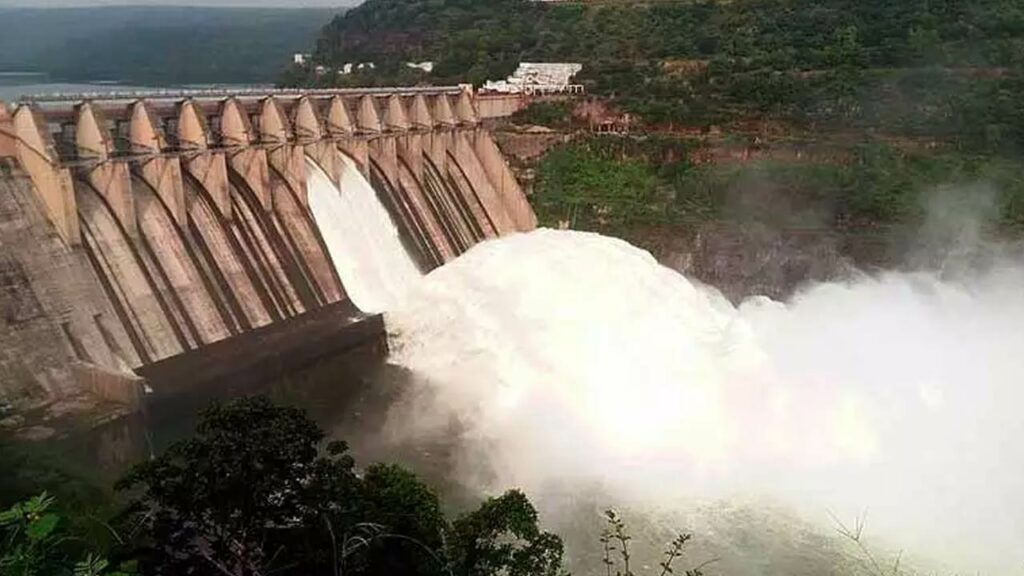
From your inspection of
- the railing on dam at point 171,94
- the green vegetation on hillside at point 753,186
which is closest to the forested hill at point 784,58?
the green vegetation on hillside at point 753,186

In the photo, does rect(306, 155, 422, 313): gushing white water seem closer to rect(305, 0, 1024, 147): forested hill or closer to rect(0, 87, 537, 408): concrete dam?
rect(0, 87, 537, 408): concrete dam

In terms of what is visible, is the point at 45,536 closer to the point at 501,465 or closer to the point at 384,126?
the point at 501,465

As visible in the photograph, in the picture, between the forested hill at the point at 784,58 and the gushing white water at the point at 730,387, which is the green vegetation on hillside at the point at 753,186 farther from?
the gushing white water at the point at 730,387

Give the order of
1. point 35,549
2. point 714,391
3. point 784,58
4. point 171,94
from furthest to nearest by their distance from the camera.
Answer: point 784,58 < point 171,94 < point 714,391 < point 35,549

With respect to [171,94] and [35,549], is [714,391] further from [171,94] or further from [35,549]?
[35,549]

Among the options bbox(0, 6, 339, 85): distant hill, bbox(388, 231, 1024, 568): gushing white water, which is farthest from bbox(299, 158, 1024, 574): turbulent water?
bbox(0, 6, 339, 85): distant hill

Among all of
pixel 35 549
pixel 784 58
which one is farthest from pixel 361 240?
pixel 784 58
